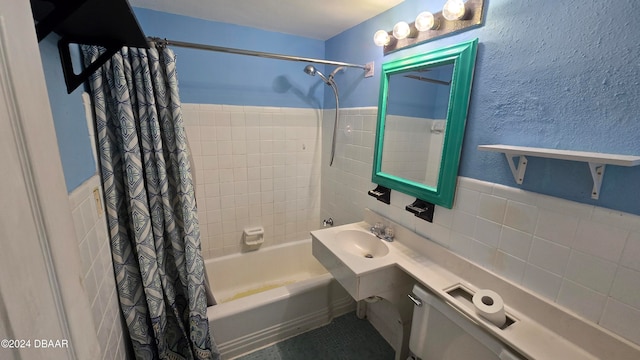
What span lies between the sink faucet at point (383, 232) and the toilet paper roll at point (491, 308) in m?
0.63

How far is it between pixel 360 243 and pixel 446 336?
2.43 feet

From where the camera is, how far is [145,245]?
1.19 meters

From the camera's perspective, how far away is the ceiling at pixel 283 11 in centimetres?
154

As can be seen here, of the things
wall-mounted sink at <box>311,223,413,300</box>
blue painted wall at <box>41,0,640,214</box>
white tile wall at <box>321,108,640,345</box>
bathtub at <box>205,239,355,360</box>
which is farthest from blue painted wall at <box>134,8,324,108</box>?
white tile wall at <box>321,108,640,345</box>

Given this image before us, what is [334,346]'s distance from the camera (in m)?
1.72

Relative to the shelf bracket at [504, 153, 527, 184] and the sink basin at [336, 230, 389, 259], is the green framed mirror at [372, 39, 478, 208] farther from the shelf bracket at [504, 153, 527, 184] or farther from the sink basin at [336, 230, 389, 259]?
the sink basin at [336, 230, 389, 259]

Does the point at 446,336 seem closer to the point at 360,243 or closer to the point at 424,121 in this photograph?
the point at 360,243

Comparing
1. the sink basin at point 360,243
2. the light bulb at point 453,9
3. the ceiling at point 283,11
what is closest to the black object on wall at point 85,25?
the ceiling at point 283,11

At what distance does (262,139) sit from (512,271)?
73.5 inches

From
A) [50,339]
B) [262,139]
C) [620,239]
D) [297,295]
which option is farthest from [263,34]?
[620,239]

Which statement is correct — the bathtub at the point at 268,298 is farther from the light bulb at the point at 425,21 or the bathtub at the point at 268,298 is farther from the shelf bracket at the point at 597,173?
the light bulb at the point at 425,21

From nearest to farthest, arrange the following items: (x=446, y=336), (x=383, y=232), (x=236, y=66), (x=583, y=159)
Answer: (x=583, y=159) → (x=446, y=336) → (x=383, y=232) → (x=236, y=66)

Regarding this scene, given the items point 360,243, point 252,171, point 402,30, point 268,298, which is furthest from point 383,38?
point 268,298

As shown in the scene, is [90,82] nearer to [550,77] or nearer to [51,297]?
[51,297]
